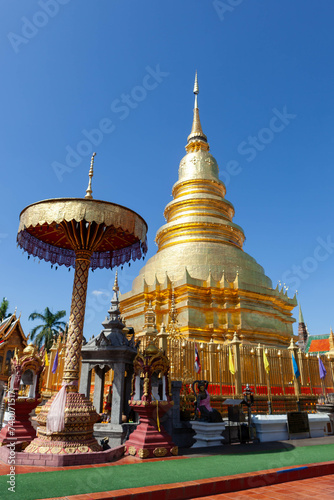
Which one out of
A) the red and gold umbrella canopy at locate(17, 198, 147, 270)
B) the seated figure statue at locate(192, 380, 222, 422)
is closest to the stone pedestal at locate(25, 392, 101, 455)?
the seated figure statue at locate(192, 380, 222, 422)

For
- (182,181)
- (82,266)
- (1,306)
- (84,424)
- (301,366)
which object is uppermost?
(182,181)

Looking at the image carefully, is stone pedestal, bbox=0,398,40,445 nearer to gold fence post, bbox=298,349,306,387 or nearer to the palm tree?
gold fence post, bbox=298,349,306,387

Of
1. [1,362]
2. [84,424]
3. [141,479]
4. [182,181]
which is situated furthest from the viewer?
[182,181]

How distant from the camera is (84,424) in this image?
22.5ft

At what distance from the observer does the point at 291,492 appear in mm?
5242

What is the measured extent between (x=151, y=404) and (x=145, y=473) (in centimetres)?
213

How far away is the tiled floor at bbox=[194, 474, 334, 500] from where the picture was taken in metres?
4.98

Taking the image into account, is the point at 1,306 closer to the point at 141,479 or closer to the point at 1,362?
the point at 1,362

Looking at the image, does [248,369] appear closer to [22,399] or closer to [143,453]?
[143,453]

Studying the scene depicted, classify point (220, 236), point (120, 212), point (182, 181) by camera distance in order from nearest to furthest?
point (120, 212) → point (220, 236) → point (182, 181)

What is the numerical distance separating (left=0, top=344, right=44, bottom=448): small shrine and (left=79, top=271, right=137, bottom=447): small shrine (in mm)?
1282

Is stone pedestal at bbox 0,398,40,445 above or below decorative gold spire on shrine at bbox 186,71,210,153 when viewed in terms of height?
below

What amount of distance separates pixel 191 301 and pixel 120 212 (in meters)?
12.9

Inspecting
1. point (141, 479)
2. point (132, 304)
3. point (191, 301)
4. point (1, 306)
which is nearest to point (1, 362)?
point (132, 304)
